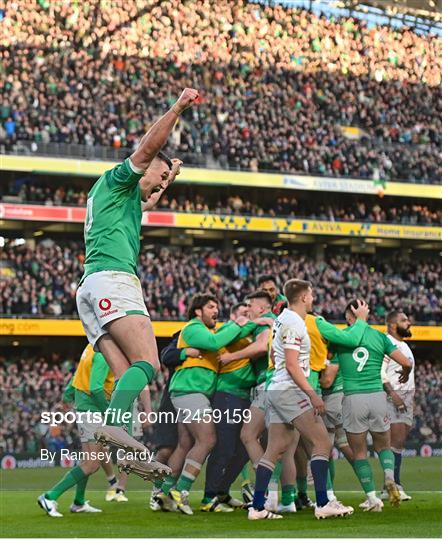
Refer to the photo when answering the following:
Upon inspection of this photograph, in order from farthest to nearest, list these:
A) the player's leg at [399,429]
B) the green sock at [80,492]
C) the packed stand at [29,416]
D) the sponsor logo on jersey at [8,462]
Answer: the sponsor logo on jersey at [8,462] → the packed stand at [29,416] → the player's leg at [399,429] → the green sock at [80,492]

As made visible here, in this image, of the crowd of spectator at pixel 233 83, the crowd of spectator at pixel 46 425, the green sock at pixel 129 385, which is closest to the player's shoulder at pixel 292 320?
the crowd of spectator at pixel 46 425

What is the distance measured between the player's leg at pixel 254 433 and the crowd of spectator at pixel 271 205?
93.5ft

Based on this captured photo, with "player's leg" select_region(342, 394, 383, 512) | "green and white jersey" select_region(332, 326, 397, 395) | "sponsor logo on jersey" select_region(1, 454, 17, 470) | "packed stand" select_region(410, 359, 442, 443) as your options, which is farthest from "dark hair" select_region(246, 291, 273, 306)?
"sponsor logo on jersey" select_region(1, 454, 17, 470)

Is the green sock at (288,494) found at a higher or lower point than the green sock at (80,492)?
higher

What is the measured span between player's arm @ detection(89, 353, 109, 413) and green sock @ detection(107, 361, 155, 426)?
5129 mm

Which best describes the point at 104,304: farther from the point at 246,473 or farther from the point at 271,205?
the point at 271,205

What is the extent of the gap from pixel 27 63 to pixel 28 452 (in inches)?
961

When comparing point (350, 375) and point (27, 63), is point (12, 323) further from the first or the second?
point (350, 375)

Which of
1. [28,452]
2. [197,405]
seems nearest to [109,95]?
[28,452]

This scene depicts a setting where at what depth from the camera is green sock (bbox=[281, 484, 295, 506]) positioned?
11742 mm

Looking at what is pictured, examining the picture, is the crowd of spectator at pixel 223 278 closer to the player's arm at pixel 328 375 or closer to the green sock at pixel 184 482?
the green sock at pixel 184 482

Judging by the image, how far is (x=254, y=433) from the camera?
478 inches

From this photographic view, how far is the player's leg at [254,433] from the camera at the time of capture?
1202 cm

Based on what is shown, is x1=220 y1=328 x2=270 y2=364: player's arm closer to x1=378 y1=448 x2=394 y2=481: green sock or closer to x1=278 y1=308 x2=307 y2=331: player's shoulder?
x1=278 y1=308 x2=307 y2=331: player's shoulder
